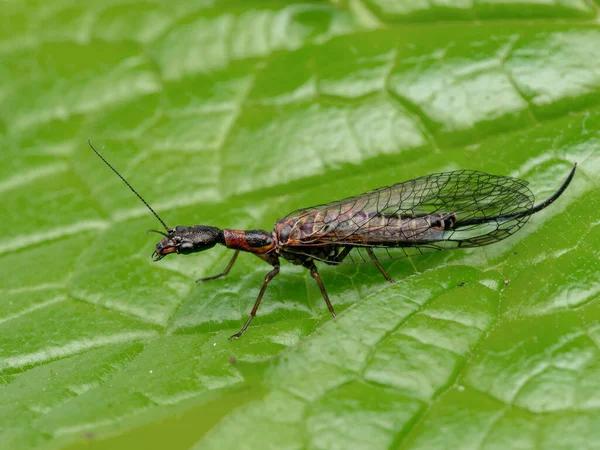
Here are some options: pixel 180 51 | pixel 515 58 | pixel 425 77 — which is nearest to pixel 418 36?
pixel 425 77

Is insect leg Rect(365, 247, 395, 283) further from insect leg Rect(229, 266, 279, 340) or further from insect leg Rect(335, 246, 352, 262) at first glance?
insect leg Rect(229, 266, 279, 340)

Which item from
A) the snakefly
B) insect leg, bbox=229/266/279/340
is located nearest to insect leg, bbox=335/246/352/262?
the snakefly

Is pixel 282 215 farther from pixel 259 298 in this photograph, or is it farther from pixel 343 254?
pixel 259 298

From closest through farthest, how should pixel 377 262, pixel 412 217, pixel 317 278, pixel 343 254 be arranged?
pixel 317 278 < pixel 377 262 < pixel 412 217 < pixel 343 254

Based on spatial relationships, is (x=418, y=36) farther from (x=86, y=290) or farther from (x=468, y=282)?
(x=86, y=290)

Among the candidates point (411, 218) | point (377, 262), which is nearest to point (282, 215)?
point (377, 262)
